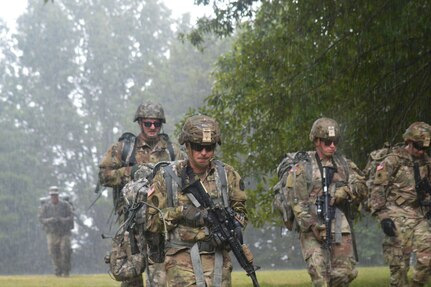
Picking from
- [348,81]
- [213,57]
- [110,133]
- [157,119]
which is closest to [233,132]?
[348,81]

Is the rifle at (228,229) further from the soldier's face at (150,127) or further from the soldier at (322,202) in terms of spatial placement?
the soldier's face at (150,127)

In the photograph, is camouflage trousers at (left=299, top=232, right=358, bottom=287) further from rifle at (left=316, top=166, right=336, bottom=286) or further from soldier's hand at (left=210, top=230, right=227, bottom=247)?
soldier's hand at (left=210, top=230, right=227, bottom=247)

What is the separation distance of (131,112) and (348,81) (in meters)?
41.7

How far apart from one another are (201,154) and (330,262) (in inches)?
114

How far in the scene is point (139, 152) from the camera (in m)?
11.6

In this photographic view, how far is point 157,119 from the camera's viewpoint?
1168 cm

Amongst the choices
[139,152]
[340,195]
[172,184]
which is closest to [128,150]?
[139,152]

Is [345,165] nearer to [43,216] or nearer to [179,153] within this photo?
[179,153]

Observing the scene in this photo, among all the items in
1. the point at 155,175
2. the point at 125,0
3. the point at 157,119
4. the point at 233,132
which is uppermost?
the point at 125,0

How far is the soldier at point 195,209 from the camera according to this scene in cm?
770

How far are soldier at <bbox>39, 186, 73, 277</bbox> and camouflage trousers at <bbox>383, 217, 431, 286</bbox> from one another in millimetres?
14501

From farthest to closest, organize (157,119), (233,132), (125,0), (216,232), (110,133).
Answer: (125,0), (110,133), (233,132), (157,119), (216,232)

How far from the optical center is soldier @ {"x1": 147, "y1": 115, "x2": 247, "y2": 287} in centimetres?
770

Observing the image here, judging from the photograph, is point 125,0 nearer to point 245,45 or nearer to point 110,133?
point 110,133
